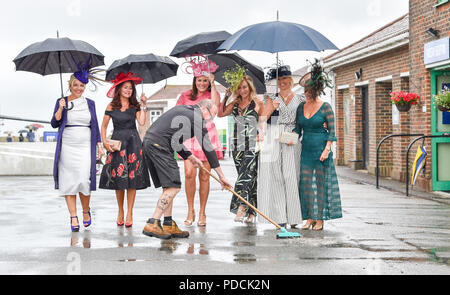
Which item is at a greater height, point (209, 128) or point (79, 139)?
point (209, 128)

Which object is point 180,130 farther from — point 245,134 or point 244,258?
point 244,258

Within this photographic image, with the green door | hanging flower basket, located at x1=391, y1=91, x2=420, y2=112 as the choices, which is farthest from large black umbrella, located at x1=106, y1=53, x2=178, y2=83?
hanging flower basket, located at x1=391, y1=91, x2=420, y2=112

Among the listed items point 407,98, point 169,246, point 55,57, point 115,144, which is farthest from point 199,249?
point 407,98

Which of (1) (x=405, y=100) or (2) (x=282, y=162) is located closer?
(2) (x=282, y=162)

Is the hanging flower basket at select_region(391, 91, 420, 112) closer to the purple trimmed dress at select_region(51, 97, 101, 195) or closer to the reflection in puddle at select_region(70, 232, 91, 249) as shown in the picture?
the purple trimmed dress at select_region(51, 97, 101, 195)

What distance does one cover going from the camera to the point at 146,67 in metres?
9.26

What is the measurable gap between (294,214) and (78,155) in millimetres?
2667

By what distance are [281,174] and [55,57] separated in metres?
3.49

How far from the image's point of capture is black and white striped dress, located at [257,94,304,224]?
821cm

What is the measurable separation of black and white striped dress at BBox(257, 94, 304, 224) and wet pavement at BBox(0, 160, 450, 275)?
0.27m

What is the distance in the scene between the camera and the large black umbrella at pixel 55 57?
328 inches
